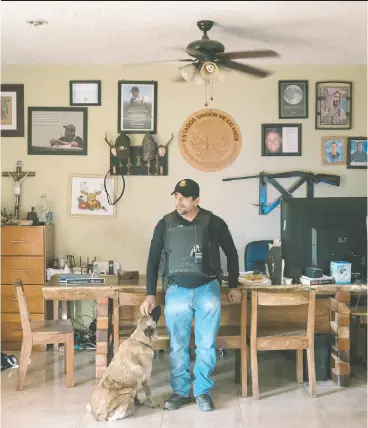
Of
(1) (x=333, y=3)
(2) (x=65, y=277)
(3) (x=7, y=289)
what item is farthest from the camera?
(3) (x=7, y=289)

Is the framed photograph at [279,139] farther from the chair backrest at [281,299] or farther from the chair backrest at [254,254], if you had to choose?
the chair backrest at [281,299]

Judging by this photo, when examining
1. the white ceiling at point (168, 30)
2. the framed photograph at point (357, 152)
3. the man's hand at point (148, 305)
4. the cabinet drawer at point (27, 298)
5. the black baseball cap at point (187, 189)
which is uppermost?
the white ceiling at point (168, 30)

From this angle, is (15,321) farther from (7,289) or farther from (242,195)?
(242,195)

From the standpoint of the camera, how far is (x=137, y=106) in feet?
18.6

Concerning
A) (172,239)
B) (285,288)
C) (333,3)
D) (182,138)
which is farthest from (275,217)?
(333,3)

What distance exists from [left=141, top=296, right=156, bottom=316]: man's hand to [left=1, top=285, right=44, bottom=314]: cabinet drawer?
1.62 m

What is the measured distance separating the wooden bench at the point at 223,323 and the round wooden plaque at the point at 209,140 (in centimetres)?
179

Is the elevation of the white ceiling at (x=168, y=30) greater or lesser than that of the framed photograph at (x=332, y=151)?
greater

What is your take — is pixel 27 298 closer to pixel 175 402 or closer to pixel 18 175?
pixel 18 175

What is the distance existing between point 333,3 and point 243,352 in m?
2.51

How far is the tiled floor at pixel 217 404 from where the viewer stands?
3.69m

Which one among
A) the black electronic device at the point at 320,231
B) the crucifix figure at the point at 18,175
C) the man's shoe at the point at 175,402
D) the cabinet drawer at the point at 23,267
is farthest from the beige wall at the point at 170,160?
the man's shoe at the point at 175,402

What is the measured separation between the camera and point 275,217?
575 cm

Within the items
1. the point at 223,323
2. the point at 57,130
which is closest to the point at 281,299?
the point at 223,323
